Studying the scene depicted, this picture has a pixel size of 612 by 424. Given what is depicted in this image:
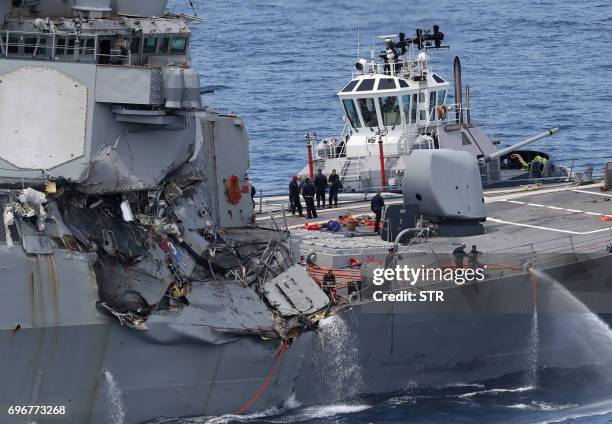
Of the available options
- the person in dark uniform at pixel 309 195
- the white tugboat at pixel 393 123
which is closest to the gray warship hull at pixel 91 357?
the person in dark uniform at pixel 309 195

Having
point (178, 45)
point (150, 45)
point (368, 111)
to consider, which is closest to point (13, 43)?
point (150, 45)

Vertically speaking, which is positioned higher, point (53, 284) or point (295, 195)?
point (53, 284)

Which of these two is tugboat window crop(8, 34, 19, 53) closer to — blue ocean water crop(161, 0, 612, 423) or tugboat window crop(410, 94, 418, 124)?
tugboat window crop(410, 94, 418, 124)

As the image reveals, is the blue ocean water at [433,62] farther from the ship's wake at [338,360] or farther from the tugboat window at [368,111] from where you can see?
the ship's wake at [338,360]

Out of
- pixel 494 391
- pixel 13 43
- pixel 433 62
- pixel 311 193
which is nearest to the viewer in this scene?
pixel 13 43

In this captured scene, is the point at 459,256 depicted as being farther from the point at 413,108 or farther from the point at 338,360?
the point at 413,108

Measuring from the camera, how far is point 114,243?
97.2ft

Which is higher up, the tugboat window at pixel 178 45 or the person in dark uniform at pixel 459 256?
the tugboat window at pixel 178 45

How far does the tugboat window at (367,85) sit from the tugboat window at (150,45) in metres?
19.8

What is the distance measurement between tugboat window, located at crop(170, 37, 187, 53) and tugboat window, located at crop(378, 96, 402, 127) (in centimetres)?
1895

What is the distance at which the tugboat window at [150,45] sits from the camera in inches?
1210

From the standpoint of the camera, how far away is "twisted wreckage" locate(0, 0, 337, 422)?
93.2ft

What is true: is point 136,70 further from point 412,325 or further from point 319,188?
point 319,188

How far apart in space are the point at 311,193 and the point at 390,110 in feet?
30.8
